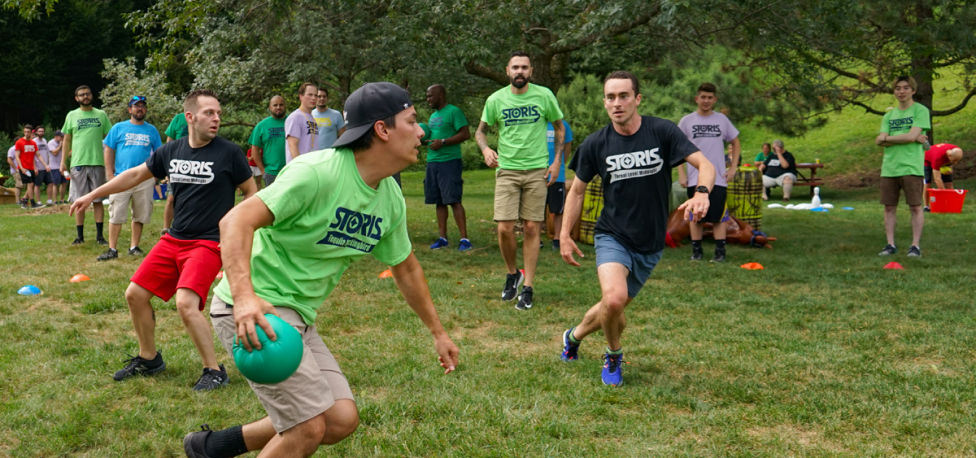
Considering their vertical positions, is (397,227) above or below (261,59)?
below

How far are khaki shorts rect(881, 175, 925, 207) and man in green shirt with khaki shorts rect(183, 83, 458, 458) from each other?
881 cm

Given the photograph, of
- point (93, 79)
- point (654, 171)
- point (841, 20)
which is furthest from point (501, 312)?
point (93, 79)

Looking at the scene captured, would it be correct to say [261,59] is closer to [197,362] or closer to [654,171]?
[197,362]

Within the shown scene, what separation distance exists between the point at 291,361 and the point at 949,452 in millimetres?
3255

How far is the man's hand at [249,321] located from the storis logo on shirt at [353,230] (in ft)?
1.69

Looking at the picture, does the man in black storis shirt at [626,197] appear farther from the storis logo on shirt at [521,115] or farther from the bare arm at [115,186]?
the bare arm at [115,186]

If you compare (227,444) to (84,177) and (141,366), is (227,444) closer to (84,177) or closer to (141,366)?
(141,366)

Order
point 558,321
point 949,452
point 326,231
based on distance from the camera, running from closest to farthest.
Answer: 1. point 326,231
2. point 949,452
3. point 558,321

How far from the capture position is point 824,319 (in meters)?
6.62

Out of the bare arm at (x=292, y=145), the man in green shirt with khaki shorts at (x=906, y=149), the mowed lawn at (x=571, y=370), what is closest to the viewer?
the mowed lawn at (x=571, y=370)

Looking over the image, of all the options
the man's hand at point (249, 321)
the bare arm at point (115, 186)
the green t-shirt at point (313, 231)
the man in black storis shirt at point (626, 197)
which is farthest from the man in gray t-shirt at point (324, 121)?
the man's hand at point (249, 321)

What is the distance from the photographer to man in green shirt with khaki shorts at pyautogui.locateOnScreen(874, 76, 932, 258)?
31.2ft

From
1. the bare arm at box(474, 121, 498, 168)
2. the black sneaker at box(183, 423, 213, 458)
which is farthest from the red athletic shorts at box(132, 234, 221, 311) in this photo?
the bare arm at box(474, 121, 498, 168)

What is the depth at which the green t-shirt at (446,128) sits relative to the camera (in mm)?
10555
